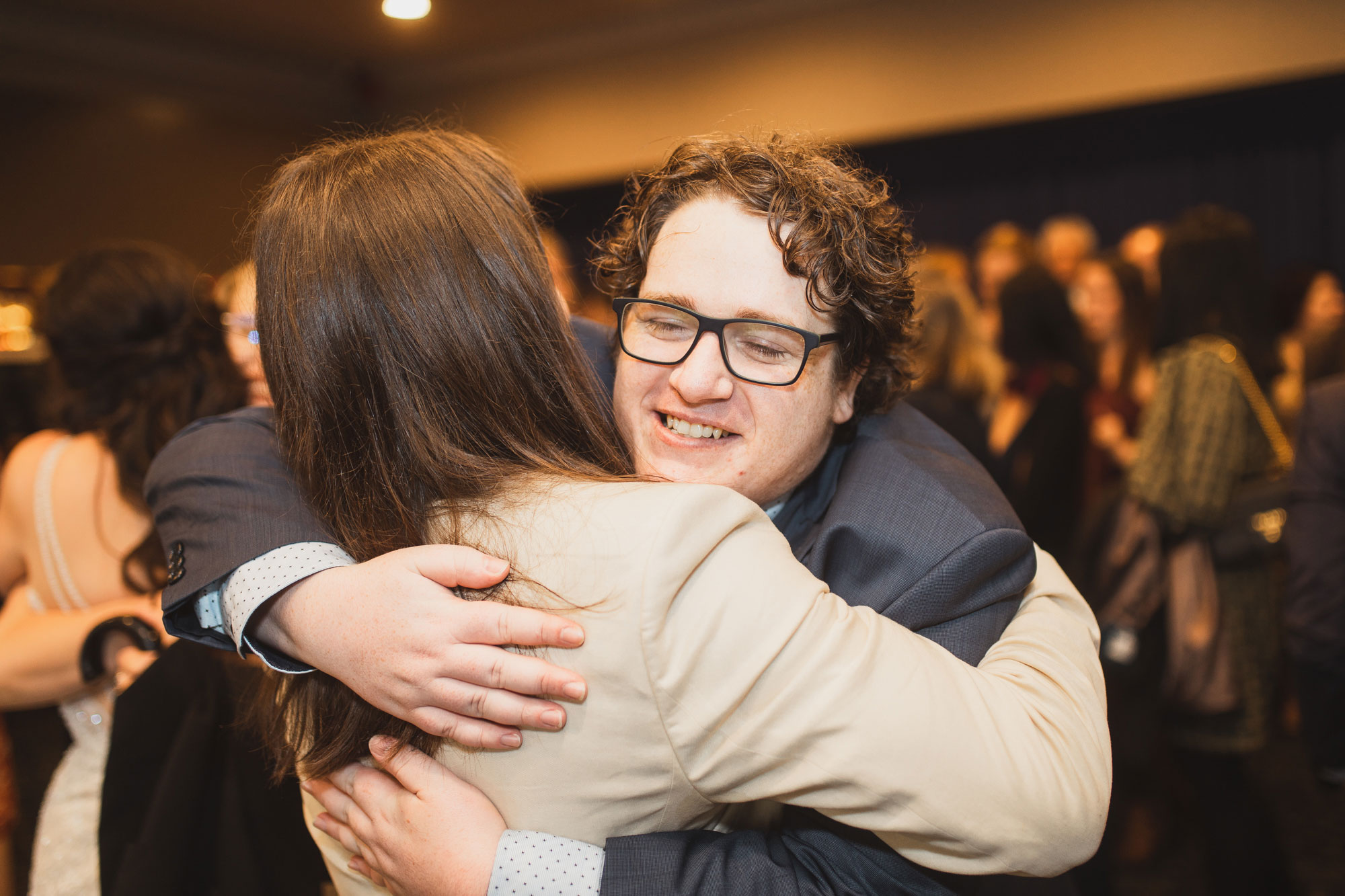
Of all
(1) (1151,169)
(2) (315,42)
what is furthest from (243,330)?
(1) (1151,169)

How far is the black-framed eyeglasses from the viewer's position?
3.99 feet

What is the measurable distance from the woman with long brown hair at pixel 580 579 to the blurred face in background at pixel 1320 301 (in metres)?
4.10

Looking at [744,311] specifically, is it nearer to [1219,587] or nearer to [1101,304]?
[1219,587]

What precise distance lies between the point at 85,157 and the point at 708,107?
13.3 ft

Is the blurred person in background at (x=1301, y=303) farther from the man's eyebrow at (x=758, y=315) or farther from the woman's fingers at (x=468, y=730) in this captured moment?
the woman's fingers at (x=468, y=730)

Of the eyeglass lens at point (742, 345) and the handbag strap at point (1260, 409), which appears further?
the handbag strap at point (1260, 409)

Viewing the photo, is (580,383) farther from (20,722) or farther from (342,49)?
(342,49)

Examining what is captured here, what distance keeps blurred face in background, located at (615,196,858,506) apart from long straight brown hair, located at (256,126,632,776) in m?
0.17

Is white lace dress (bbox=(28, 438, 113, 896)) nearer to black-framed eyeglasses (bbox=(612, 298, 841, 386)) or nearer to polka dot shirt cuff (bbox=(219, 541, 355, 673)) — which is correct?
polka dot shirt cuff (bbox=(219, 541, 355, 673))

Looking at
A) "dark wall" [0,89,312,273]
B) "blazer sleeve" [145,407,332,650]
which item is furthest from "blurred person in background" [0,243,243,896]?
"dark wall" [0,89,312,273]

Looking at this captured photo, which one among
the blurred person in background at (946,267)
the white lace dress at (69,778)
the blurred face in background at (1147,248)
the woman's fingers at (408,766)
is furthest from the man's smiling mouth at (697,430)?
the blurred face in background at (1147,248)

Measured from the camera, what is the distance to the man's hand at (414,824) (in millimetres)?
932

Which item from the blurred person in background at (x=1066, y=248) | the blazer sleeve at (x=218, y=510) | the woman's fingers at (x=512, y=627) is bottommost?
the woman's fingers at (x=512, y=627)

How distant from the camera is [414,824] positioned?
97cm
